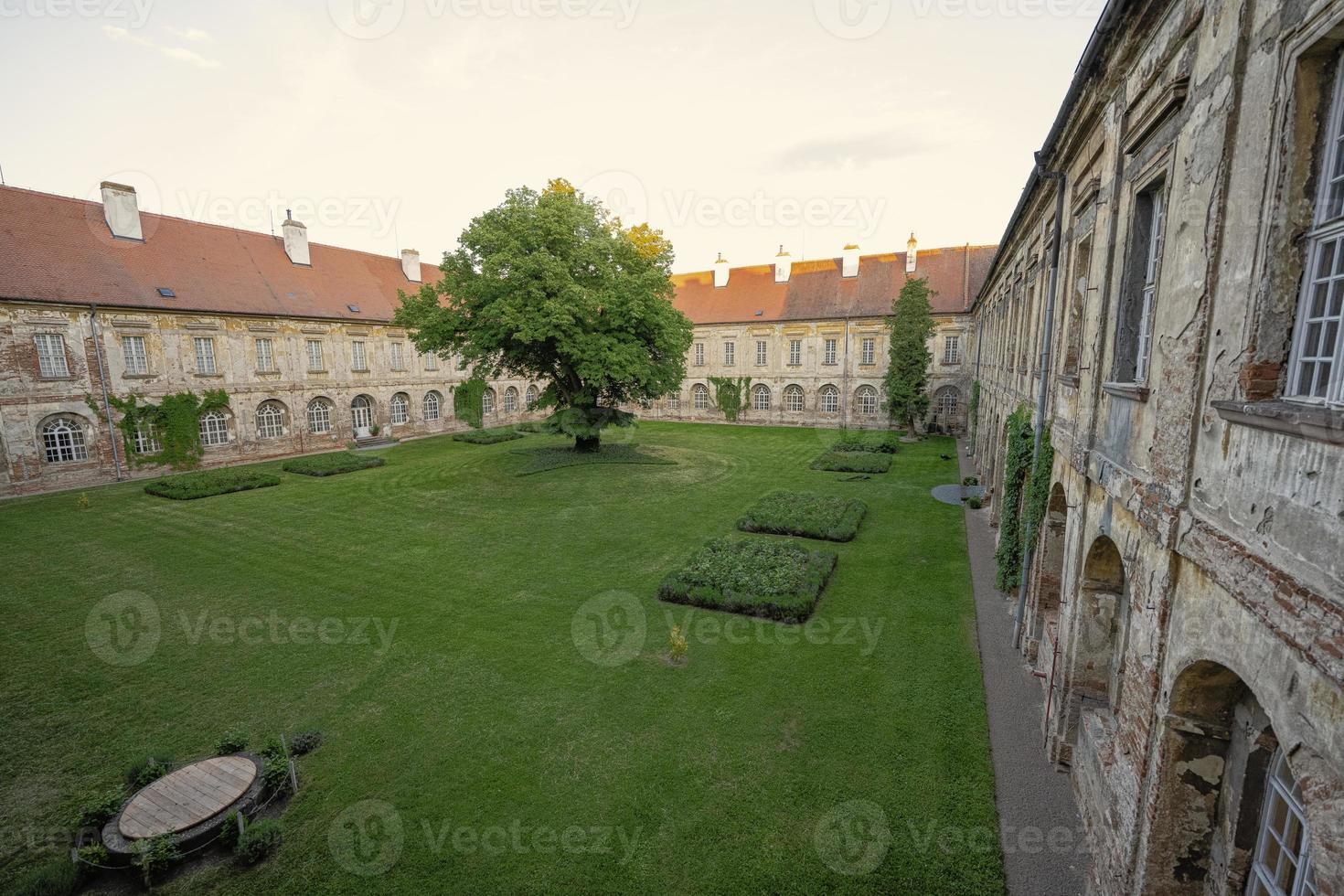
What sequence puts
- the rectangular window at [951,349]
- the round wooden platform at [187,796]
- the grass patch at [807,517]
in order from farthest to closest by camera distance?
the rectangular window at [951,349] → the grass patch at [807,517] → the round wooden platform at [187,796]

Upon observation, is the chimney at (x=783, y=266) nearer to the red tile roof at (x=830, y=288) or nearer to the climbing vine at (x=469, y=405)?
the red tile roof at (x=830, y=288)

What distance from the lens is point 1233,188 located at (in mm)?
3975

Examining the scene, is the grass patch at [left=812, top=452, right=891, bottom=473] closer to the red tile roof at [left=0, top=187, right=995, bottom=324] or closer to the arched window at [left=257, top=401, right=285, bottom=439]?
the red tile roof at [left=0, top=187, right=995, bottom=324]

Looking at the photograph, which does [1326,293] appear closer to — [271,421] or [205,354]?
[205,354]

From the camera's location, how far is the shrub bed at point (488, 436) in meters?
33.6

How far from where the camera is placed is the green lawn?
6.37m

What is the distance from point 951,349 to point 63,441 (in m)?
42.0

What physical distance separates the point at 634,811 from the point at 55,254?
102 feet

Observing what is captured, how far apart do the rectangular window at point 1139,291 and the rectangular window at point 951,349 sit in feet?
100

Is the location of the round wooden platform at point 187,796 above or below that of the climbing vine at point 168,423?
below

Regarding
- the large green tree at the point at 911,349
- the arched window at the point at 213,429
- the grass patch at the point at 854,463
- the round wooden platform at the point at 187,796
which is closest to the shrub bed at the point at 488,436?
the arched window at the point at 213,429

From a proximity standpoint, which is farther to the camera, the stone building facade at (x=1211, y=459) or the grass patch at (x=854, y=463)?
the grass patch at (x=854, y=463)

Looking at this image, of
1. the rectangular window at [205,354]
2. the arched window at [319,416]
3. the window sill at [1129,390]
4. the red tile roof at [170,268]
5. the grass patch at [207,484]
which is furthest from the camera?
the arched window at [319,416]

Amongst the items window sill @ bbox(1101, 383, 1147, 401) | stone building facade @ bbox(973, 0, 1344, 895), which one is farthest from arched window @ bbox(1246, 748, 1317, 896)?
window sill @ bbox(1101, 383, 1147, 401)
